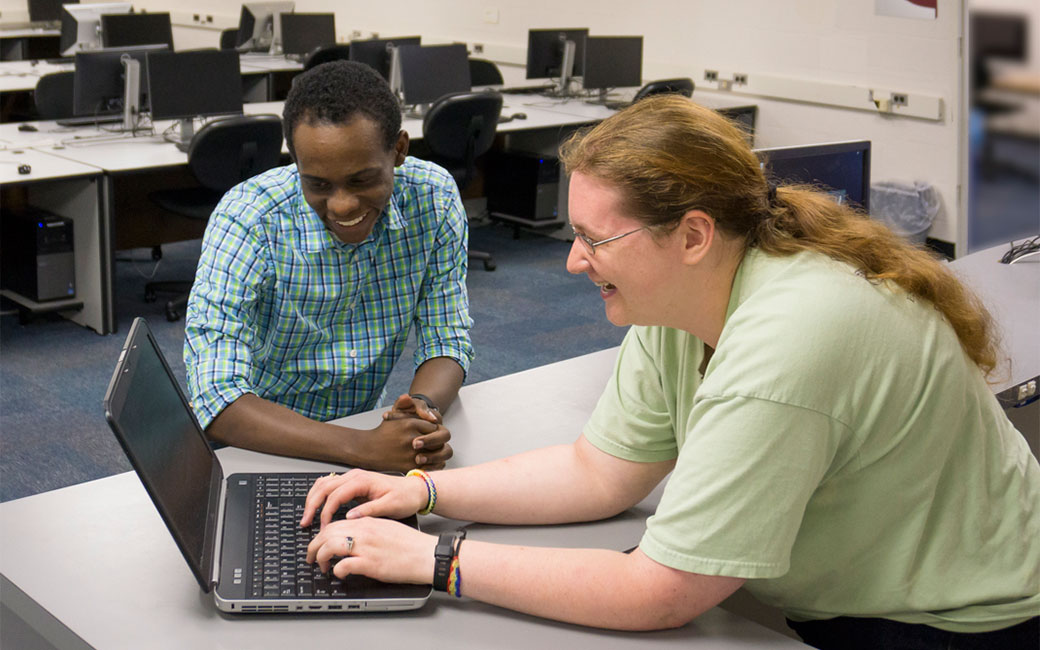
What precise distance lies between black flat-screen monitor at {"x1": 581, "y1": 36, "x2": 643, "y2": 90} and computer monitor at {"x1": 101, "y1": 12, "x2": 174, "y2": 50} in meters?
2.51

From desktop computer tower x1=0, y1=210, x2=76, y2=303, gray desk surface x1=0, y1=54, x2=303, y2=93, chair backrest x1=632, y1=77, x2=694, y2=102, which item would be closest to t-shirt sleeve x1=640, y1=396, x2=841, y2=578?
desktop computer tower x1=0, y1=210, x2=76, y2=303

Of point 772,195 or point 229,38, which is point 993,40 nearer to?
point 772,195

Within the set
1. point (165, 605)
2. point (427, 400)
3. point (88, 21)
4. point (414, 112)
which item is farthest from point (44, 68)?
point (165, 605)

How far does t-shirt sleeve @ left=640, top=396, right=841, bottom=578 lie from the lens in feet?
3.41

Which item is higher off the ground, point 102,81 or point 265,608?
point 102,81

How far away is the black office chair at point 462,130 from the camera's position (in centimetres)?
477

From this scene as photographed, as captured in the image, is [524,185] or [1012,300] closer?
[1012,300]

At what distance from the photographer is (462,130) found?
490 cm

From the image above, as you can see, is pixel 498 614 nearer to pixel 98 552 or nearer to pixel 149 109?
pixel 98 552

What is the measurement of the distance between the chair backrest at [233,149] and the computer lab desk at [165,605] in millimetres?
2773

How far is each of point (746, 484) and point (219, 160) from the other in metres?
3.48

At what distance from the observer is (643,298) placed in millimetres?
1184

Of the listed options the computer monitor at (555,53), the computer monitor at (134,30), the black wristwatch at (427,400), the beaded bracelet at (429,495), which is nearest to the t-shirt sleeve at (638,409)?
the beaded bracelet at (429,495)

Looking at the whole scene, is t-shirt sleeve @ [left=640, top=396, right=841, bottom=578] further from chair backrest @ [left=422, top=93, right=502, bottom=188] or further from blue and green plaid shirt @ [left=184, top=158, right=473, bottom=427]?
chair backrest @ [left=422, top=93, right=502, bottom=188]
